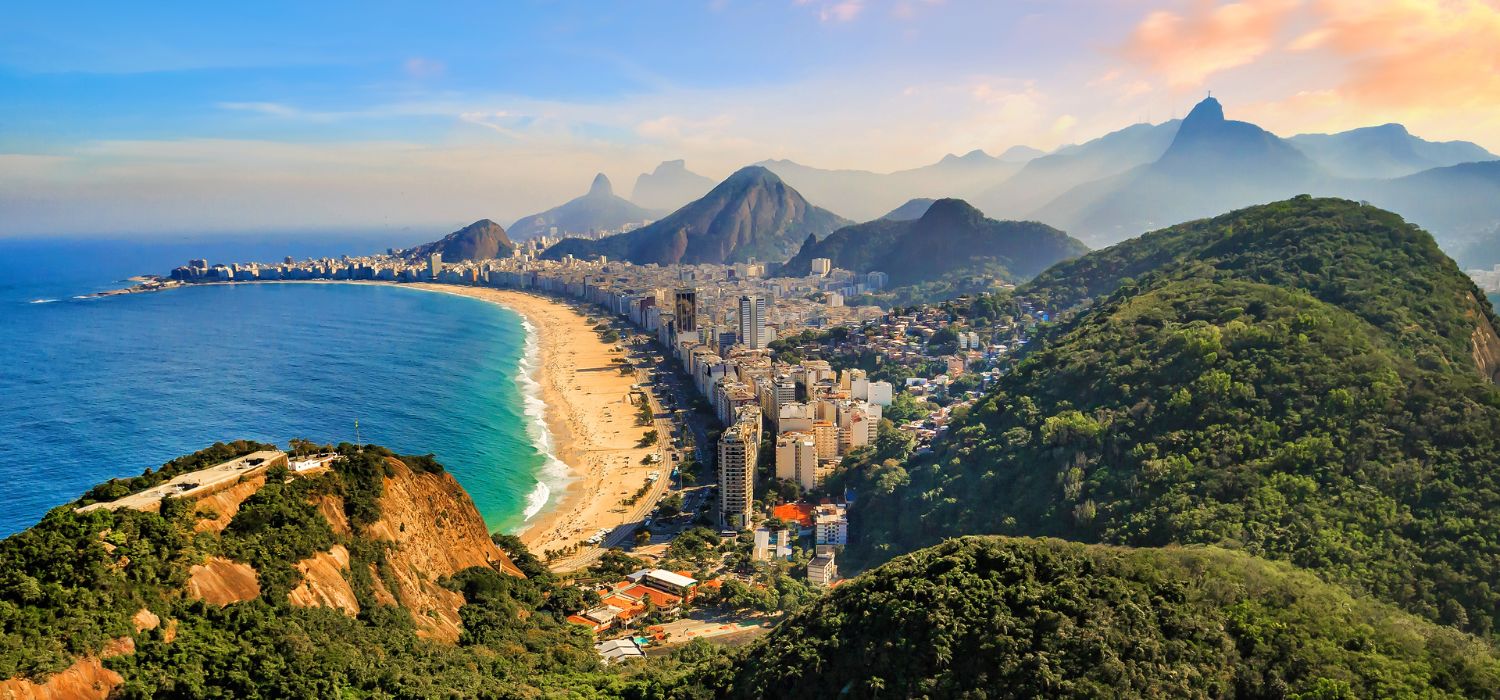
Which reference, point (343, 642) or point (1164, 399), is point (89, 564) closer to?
point (343, 642)

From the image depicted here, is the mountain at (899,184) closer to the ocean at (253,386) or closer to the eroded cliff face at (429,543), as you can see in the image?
the ocean at (253,386)

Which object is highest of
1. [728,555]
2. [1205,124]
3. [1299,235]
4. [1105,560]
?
[1205,124]

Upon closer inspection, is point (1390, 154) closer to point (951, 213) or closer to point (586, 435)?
point (951, 213)

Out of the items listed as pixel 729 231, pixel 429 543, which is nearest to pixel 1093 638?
pixel 429 543

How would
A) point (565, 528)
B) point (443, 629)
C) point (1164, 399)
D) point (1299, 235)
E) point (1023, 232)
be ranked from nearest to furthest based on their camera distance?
point (443, 629), point (1164, 399), point (565, 528), point (1299, 235), point (1023, 232)

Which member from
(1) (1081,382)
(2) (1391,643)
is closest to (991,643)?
(2) (1391,643)

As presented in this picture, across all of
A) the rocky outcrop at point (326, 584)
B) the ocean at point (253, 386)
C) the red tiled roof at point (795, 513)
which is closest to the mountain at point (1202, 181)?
the ocean at point (253, 386)

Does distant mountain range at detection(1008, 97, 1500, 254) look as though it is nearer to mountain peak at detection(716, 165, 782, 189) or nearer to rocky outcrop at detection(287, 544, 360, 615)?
mountain peak at detection(716, 165, 782, 189)

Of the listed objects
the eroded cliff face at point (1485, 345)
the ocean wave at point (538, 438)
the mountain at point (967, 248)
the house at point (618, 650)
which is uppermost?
the mountain at point (967, 248)
